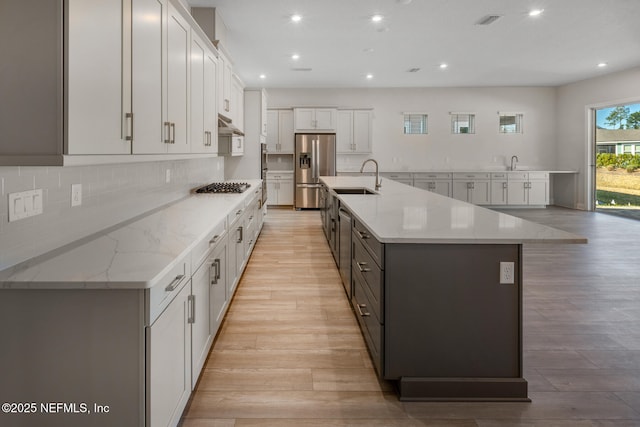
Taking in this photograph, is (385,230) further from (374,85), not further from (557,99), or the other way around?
(557,99)

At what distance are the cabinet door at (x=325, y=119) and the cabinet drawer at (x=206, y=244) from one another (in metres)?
7.85

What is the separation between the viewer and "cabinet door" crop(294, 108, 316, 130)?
1082cm

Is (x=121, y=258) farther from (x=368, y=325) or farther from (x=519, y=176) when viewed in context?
(x=519, y=176)

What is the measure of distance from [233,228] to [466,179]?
8149 mm

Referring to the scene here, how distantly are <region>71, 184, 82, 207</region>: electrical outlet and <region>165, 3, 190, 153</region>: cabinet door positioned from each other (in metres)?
0.68

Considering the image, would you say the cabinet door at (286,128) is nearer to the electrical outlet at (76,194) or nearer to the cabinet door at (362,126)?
the cabinet door at (362,126)

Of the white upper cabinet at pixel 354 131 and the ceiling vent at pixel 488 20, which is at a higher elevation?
the ceiling vent at pixel 488 20

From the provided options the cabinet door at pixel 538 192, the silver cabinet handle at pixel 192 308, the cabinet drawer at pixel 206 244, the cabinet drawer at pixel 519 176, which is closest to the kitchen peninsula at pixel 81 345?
the silver cabinet handle at pixel 192 308

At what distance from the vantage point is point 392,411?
222 centimetres

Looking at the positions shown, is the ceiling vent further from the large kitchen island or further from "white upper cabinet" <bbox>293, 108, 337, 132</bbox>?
"white upper cabinet" <bbox>293, 108, 337, 132</bbox>

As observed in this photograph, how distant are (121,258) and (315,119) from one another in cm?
931

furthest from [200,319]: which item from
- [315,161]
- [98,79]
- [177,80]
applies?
[315,161]

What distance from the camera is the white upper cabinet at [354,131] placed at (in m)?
11.0

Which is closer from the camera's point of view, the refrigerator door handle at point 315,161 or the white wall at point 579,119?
the white wall at point 579,119
